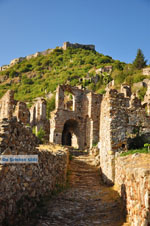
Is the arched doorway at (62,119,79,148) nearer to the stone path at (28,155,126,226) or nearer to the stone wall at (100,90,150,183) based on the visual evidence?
the stone path at (28,155,126,226)

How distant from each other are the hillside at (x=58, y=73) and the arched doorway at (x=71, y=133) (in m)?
24.0

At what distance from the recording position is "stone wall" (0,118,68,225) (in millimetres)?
4949

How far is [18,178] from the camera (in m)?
5.61

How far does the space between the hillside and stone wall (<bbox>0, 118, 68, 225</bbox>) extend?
40.8 m

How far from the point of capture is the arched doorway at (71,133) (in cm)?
2336

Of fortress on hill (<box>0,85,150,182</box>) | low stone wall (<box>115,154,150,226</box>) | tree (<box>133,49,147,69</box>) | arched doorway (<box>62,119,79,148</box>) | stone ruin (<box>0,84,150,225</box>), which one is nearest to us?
low stone wall (<box>115,154,150,226</box>)

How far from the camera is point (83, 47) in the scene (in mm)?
94000

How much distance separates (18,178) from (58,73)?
69.6 m

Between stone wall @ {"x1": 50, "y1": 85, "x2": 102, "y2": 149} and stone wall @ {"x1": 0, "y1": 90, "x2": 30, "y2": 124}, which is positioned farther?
stone wall @ {"x1": 50, "y1": 85, "x2": 102, "y2": 149}

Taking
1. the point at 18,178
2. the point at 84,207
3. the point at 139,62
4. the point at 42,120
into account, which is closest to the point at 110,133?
the point at 84,207

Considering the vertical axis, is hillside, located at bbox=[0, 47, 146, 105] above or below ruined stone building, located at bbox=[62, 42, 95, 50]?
below

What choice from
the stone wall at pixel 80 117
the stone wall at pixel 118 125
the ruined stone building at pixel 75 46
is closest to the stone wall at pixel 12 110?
the stone wall at pixel 80 117

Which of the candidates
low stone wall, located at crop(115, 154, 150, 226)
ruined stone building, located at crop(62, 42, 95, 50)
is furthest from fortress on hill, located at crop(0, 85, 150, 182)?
ruined stone building, located at crop(62, 42, 95, 50)

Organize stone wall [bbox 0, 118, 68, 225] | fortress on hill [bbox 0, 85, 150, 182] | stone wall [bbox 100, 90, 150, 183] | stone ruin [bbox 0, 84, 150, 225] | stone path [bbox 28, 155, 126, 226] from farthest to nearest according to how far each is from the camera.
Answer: fortress on hill [bbox 0, 85, 150, 182] → stone wall [bbox 100, 90, 150, 183] → stone path [bbox 28, 155, 126, 226] → stone ruin [bbox 0, 84, 150, 225] → stone wall [bbox 0, 118, 68, 225]
